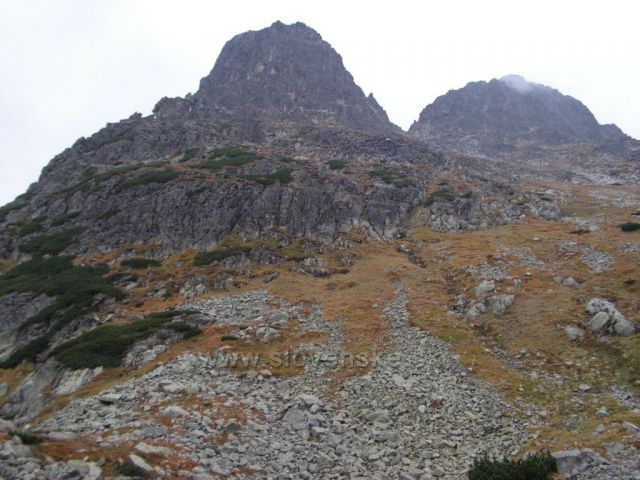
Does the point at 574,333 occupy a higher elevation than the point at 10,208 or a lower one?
lower

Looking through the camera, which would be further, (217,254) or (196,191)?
(196,191)

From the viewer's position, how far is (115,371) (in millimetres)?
30516

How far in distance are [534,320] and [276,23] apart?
553 feet

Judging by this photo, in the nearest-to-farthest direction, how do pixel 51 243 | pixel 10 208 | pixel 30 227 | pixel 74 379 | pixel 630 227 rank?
pixel 74 379, pixel 630 227, pixel 51 243, pixel 30 227, pixel 10 208

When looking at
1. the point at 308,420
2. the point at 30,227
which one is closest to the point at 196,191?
the point at 30,227

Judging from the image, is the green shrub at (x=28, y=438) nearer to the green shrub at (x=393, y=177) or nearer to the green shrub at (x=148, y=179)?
the green shrub at (x=148, y=179)

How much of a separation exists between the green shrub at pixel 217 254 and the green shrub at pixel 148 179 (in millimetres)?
20602

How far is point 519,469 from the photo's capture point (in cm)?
1697

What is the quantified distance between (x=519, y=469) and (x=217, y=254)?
1713 inches

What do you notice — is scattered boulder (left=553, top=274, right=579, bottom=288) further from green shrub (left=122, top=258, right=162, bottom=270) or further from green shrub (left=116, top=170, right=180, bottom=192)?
green shrub (left=116, top=170, right=180, bottom=192)

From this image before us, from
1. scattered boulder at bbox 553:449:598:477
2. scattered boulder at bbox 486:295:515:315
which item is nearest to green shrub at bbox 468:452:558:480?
scattered boulder at bbox 553:449:598:477

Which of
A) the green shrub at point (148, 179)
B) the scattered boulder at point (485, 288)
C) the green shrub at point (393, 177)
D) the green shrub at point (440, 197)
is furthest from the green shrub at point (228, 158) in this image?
the scattered boulder at point (485, 288)

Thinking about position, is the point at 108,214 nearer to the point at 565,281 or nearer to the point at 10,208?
the point at 10,208

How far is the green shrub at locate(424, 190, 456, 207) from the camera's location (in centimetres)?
7338
